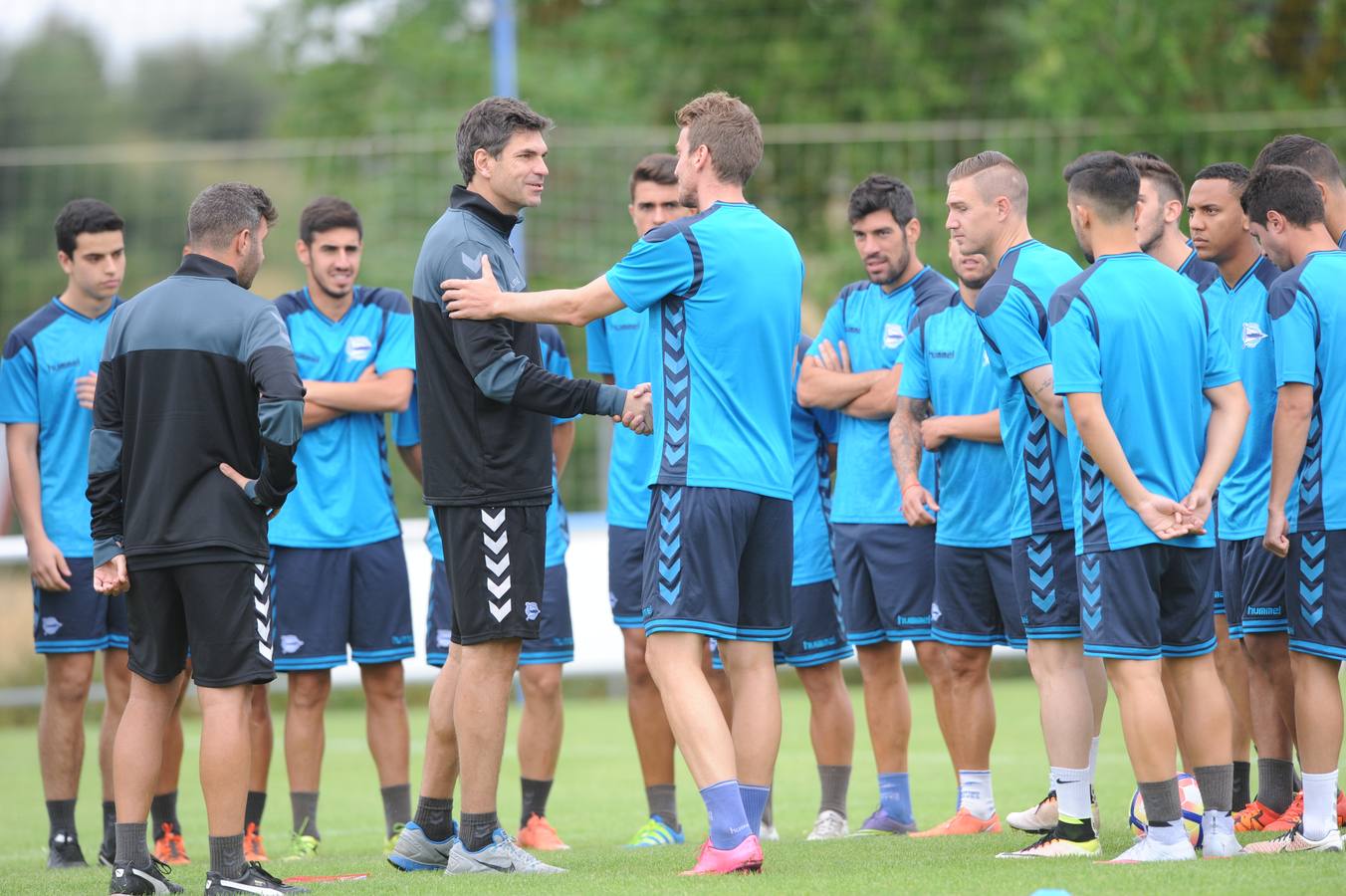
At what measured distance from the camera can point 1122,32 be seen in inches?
720

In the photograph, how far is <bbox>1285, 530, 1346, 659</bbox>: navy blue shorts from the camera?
580cm

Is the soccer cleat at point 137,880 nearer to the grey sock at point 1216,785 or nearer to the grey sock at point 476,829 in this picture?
the grey sock at point 476,829

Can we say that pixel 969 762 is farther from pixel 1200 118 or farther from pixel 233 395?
pixel 1200 118

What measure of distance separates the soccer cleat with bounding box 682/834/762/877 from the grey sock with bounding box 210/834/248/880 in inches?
57.4

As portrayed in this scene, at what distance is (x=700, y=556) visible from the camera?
5637mm

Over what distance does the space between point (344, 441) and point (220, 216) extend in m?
2.10

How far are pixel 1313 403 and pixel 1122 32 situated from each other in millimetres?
13225

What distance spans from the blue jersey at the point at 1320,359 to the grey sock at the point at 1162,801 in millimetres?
1154

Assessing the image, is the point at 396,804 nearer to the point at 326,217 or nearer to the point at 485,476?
the point at 485,476

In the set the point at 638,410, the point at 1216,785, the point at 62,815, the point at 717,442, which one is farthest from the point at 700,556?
the point at 62,815

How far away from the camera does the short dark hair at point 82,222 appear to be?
303 inches

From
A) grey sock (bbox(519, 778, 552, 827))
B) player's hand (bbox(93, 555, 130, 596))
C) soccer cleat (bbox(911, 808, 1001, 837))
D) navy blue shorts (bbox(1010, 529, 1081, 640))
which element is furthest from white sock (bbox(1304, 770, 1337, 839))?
player's hand (bbox(93, 555, 130, 596))

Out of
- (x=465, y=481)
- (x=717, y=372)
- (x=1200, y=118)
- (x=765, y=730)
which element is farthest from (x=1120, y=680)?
(x=1200, y=118)

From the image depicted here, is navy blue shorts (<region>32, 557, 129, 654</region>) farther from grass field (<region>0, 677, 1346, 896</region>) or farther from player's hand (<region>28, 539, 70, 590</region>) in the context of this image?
grass field (<region>0, 677, 1346, 896</region>)
